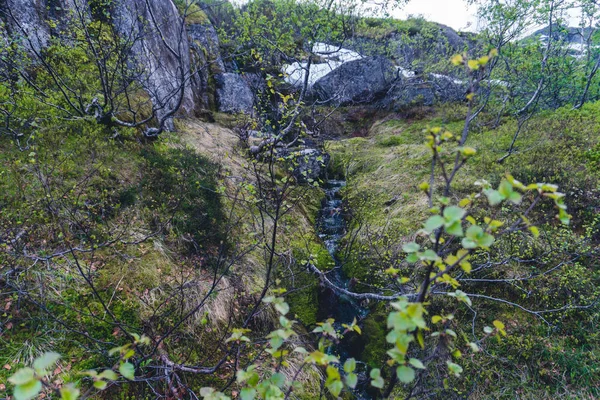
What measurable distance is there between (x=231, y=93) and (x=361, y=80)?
6.63 meters

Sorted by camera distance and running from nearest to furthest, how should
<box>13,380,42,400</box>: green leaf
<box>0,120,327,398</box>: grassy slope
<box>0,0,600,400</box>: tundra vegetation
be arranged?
<box>13,380,42,400</box>: green leaf, <box>0,0,600,400</box>: tundra vegetation, <box>0,120,327,398</box>: grassy slope

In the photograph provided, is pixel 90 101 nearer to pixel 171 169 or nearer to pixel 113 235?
pixel 171 169

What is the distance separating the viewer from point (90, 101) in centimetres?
494

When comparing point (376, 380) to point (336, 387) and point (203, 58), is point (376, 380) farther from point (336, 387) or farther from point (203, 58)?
point (203, 58)

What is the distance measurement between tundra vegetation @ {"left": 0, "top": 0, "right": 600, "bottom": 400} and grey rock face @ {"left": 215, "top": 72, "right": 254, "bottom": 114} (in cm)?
310

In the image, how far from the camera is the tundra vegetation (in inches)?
59.3

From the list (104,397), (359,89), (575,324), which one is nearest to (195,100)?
(359,89)

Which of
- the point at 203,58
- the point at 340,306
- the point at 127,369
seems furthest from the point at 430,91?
the point at 127,369

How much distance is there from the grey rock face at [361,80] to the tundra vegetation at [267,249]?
18.7ft

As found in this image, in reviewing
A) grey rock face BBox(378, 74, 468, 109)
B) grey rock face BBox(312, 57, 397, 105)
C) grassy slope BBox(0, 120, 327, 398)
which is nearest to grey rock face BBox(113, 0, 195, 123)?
grassy slope BBox(0, 120, 327, 398)

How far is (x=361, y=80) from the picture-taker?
45.1ft

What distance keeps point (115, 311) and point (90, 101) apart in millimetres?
3942

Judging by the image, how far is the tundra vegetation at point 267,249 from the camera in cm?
151

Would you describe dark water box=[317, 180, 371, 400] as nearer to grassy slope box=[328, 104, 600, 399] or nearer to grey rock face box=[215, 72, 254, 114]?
grassy slope box=[328, 104, 600, 399]
